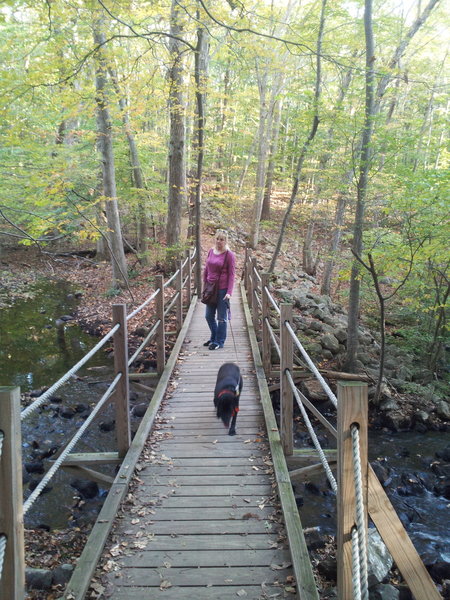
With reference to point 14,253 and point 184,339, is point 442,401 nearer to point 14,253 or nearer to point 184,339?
point 184,339

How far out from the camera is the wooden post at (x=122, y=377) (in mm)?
3789

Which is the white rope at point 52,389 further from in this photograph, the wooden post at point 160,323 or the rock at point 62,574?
the wooden post at point 160,323

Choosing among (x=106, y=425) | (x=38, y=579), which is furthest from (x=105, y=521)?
(x=106, y=425)

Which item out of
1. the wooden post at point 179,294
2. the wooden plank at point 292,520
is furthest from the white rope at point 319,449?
the wooden post at point 179,294

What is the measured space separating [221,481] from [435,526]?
3.39 meters

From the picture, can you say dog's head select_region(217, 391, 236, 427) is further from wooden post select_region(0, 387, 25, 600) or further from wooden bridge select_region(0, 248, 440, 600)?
wooden post select_region(0, 387, 25, 600)

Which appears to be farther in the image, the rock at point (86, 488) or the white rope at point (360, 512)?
the rock at point (86, 488)

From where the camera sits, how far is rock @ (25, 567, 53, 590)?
10.7 feet

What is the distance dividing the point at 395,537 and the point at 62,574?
9.78ft

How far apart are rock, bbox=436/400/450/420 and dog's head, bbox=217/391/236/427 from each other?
560 cm

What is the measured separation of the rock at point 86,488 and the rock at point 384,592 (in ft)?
11.0

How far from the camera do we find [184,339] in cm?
794

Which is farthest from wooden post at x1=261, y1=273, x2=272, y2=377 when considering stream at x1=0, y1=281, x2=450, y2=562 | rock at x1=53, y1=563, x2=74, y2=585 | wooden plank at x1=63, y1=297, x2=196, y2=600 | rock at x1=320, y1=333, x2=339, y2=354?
rock at x1=320, y1=333, x2=339, y2=354

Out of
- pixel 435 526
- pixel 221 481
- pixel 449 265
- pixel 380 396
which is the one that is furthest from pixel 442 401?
pixel 221 481
